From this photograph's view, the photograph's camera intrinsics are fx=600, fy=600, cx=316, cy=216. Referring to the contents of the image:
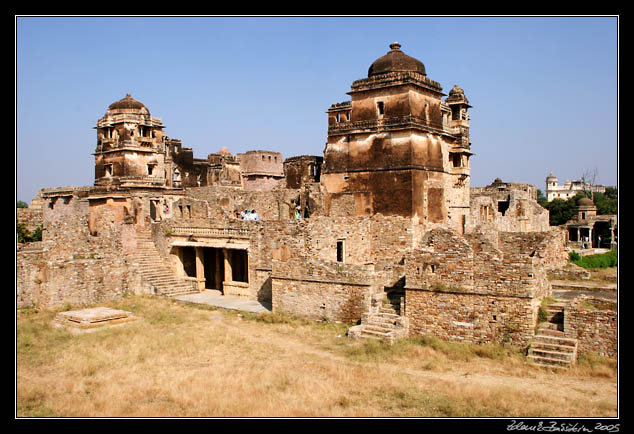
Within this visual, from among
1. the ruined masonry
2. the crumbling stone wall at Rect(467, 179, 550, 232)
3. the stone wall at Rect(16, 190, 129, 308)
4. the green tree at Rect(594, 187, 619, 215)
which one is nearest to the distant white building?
the green tree at Rect(594, 187, 619, 215)

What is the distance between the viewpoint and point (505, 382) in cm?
1357

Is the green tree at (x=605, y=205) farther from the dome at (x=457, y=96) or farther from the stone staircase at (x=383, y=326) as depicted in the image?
the stone staircase at (x=383, y=326)

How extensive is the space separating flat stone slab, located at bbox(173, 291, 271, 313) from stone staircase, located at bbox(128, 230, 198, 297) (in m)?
0.57

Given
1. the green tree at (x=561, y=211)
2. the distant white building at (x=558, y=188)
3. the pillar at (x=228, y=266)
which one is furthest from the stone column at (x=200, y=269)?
the distant white building at (x=558, y=188)

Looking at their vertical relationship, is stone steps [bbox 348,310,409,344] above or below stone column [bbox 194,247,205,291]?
below

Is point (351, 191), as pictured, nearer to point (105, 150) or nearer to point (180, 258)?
point (180, 258)

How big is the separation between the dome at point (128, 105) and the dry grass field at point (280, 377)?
56.2ft

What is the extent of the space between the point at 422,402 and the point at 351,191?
14010 mm

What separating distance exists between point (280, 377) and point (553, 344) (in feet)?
22.8

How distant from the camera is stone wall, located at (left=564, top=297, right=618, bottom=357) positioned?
48.8 ft

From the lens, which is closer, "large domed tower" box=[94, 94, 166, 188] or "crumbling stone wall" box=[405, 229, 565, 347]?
"crumbling stone wall" box=[405, 229, 565, 347]

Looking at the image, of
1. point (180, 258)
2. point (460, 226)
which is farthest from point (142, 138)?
point (460, 226)

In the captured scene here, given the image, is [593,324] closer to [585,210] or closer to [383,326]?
[383,326]

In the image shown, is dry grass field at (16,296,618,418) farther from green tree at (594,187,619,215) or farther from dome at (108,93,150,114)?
green tree at (594,187,619,215)
